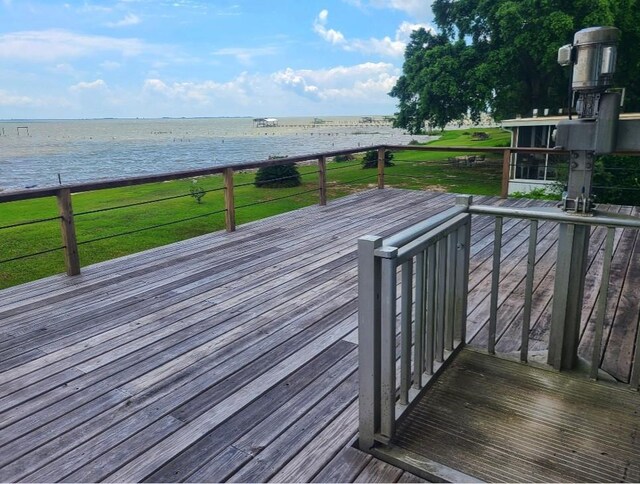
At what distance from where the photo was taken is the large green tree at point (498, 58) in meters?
12.2

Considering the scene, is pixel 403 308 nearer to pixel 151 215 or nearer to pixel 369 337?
pixel 369 337

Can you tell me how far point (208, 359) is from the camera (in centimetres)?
261

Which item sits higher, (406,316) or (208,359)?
(406,316)

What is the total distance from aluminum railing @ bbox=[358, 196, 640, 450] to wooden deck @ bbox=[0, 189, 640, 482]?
251mm

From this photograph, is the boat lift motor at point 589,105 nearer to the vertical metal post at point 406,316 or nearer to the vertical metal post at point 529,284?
the vertical metal post at point 529,284

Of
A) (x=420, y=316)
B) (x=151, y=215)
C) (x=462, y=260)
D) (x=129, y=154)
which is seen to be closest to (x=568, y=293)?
(x=462, y=260)

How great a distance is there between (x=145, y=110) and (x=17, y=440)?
207ft

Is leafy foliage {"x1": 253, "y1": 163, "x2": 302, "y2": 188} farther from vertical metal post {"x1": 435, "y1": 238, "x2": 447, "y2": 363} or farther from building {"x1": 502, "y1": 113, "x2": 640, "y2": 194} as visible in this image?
vertical metal post {"x1": 435, "y1": 238, "x2": 447, "y2": 363}

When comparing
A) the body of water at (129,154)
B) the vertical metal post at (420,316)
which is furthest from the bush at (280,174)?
the vertical metal post at (420,316)

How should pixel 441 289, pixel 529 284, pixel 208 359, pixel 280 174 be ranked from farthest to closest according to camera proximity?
pixel 280 174 → pixel 208 359 → pixel 529 284 → pixel 441 289

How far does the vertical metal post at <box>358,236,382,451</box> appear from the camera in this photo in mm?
1611

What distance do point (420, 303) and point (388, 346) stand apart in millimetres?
277

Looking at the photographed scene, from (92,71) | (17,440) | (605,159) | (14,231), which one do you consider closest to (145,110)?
(92,71)

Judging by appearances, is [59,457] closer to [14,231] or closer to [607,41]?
[607,41]
